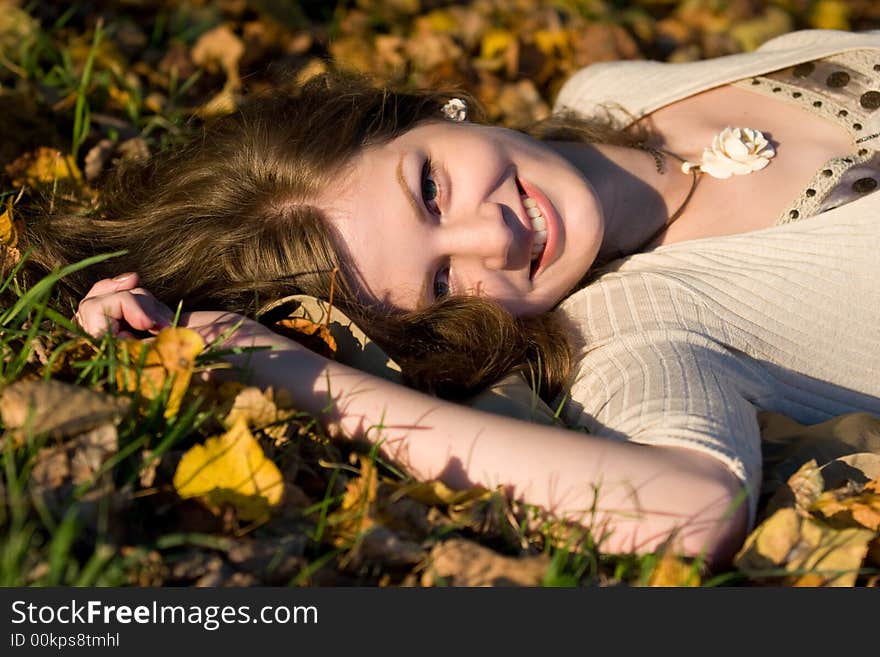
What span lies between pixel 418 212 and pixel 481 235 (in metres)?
0.14

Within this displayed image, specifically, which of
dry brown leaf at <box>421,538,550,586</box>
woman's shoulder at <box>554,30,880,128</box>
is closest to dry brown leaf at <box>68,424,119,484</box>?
dry brown leaf at <box>421,538,550,586</box>

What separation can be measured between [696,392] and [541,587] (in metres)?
0.61

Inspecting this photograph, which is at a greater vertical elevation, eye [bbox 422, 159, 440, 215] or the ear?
eye [bbox 422, 159, 440, 215]

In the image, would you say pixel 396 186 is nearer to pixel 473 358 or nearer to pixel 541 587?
pixel 473 358

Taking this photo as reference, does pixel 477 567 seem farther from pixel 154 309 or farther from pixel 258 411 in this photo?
pixel 154 309

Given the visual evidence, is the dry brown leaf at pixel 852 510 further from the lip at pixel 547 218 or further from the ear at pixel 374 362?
the lip at pixel 547 218

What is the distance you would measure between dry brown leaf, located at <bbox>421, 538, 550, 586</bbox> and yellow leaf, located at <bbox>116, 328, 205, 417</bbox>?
48 cm

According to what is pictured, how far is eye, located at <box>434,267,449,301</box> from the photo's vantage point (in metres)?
2.21

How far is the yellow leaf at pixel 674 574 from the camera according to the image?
1441 millimetres

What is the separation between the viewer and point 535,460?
64.5 inches

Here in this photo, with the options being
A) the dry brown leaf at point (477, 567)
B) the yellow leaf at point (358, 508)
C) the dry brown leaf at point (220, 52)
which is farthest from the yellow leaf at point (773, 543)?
the dry brown leaf at point (220, 52)

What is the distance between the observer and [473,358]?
213cm

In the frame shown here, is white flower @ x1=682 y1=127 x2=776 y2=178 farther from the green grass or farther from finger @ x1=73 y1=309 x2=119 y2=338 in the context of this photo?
finger @ x1=73 y1=309 x2=119 y2=338

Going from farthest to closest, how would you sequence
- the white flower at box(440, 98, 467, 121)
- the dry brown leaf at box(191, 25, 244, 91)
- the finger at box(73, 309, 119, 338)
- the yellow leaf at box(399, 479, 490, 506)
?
1. the dry brown leaf at box(191, 25, 244, 91)
2. the white flower at box(440, 98, 467, 121)
3. the finger at box(73, 309, 119, 338)
4. the yellow leaf at box(399, 479, 490, 506)
